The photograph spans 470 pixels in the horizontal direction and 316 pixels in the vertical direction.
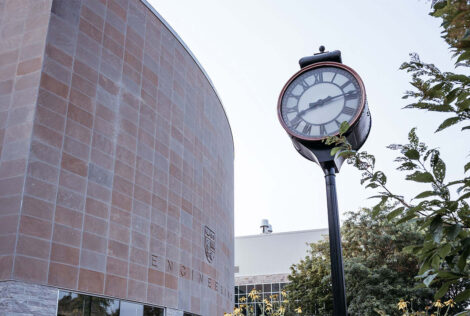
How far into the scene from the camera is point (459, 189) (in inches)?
78.7

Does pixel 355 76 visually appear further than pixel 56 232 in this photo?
No

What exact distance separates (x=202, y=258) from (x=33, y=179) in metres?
7.07

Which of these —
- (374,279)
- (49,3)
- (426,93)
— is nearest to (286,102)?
(426,93)

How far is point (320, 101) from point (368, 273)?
61.7 feet

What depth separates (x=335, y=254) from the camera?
4.00 meters

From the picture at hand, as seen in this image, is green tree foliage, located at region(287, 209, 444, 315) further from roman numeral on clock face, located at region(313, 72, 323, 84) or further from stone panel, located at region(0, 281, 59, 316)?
roman numeral on clock face, located at region(313, 72, 323, 84)

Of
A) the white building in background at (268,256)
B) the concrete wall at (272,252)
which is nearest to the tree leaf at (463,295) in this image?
the white building in background at (268,256)

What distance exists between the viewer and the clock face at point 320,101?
16.4 ft

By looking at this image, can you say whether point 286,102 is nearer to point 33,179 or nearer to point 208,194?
point 33,179

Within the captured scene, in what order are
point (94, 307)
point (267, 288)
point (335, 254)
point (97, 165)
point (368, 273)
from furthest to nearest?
point (267, 288), point (368, 273), point (97, 165), point (94, 307), point (335, 254)

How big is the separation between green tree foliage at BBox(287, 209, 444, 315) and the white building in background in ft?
43.5

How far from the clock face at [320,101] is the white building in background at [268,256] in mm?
34515

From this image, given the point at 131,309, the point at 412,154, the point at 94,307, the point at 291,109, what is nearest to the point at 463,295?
the point at 412,154

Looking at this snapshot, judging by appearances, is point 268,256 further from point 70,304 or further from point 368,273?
point 70,304
